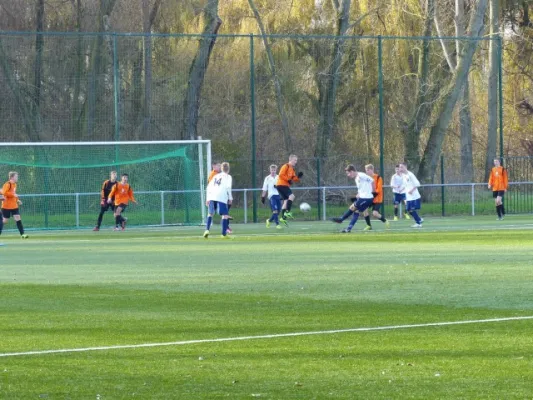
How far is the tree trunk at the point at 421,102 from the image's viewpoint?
46.8 meters

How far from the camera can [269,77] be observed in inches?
1930

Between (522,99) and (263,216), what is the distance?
22421 mm

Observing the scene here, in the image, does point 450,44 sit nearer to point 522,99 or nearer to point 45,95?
point 522,99

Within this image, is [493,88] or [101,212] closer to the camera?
[101,212]

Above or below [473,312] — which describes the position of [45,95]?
above

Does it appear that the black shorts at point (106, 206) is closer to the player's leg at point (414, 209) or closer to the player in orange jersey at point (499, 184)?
the player's leg at point (414, 209)

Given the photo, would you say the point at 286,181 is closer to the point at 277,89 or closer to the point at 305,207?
the point at 305,207

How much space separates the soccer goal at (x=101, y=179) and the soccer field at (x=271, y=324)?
46.7ft

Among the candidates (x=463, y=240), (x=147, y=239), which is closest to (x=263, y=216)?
(x=147, y=239)

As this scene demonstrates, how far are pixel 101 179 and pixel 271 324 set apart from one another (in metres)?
28.3

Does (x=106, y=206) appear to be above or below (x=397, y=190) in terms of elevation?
below

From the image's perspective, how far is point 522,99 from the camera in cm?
5791

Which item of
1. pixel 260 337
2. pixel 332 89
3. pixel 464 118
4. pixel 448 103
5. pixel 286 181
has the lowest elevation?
pixel 260 337

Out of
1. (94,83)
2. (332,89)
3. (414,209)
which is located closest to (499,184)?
(414,209)
